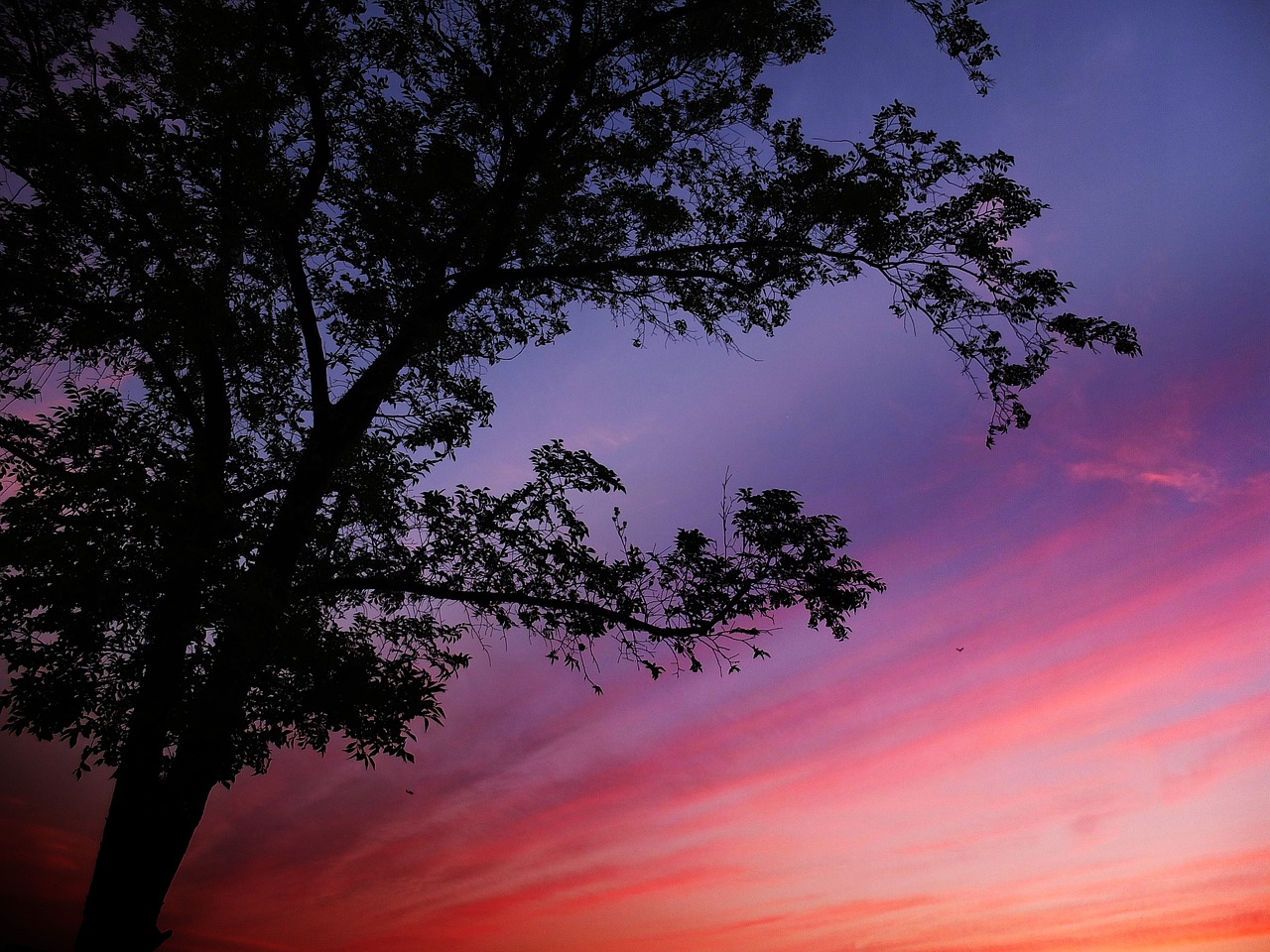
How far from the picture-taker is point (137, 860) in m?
8.71

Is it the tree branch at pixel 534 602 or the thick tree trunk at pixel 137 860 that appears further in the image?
the tree branch at pixel 534 602

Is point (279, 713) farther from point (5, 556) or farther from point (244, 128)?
point (244, 128)

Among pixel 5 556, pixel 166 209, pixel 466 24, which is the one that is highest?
pixel 466 24

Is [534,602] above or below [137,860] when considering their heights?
above

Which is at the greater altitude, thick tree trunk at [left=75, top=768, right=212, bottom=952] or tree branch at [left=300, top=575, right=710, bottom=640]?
tree branch at [left=300, top=575, right=710, bottom=640]

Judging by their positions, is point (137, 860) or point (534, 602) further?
point (534, 602)

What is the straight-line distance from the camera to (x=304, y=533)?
998 cm

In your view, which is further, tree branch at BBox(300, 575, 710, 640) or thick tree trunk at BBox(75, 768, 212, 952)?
tree branch at BBox(300, 575, 710, 640)

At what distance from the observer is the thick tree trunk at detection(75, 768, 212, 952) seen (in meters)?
8.48

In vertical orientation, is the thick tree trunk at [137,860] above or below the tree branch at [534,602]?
below

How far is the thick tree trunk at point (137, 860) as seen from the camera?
8484 millimetres

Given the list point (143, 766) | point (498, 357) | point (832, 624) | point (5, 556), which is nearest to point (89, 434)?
point (5, 556)

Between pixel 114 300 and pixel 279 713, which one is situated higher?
pixel 114 300

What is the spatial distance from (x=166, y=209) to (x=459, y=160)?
4.23m
